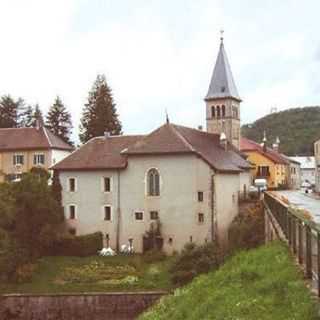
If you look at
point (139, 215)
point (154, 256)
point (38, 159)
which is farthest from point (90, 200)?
point (38, 159)

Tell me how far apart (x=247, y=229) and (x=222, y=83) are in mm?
33867

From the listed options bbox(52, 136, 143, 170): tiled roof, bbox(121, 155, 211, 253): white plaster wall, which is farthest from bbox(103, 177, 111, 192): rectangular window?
bbox(121, 155, 211, 253): white plaster wall

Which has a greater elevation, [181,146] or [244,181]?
[181,146]

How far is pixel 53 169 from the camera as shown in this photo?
197 feet

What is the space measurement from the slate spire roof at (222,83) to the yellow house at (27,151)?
17325 mm

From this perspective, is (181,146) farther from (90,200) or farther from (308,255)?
(308,255)

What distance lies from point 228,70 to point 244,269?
219 feet

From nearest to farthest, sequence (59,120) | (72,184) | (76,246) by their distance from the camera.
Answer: (76,246)
(72,184)
(59,120)

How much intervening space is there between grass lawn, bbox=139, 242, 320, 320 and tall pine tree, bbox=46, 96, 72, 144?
78.1 meters

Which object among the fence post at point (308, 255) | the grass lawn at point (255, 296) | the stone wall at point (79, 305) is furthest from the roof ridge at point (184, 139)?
the fence post at point (308, 255)

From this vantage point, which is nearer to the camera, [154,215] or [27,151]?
[154,215]

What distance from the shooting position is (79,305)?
133 ft

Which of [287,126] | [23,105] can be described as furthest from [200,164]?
[287,126]

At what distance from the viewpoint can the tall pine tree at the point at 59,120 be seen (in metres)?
95.4
